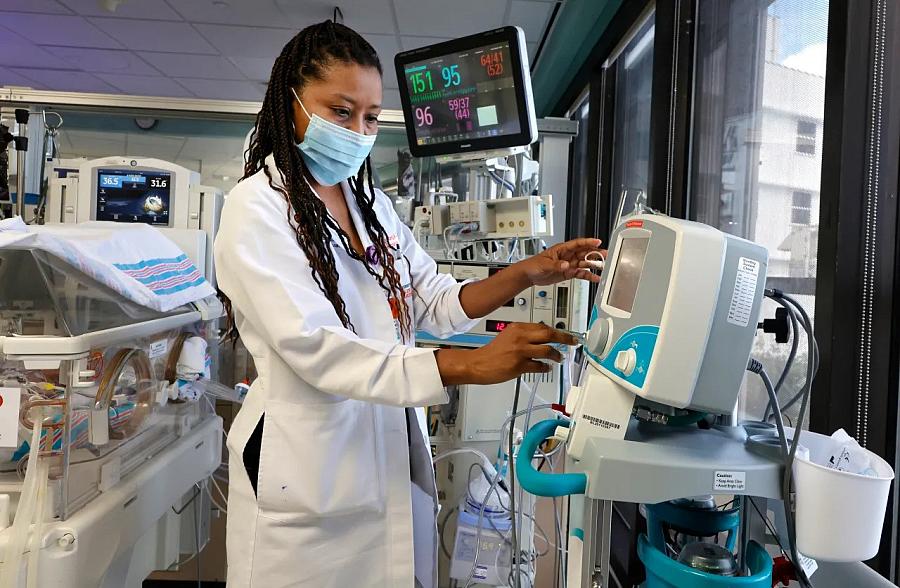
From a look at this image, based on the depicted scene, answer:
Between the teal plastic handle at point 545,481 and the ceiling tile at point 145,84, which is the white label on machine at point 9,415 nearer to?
the teal plastic handle at point 545,481

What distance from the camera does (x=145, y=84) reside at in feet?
18.3

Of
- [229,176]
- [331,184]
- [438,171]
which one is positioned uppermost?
[229,176]

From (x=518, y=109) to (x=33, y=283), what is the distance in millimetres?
1313

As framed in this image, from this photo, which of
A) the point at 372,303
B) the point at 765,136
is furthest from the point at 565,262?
the point at 765,136

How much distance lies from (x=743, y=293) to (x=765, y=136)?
3.66ft

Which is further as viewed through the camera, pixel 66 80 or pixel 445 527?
pixel 66 80

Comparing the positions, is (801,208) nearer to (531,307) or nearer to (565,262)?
(565,262)

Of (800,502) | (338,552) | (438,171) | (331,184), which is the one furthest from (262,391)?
(438,171)

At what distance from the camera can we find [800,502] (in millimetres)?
768

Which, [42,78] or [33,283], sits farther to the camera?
[42,78]

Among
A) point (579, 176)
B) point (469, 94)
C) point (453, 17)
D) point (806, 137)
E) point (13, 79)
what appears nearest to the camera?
point (806, 137)

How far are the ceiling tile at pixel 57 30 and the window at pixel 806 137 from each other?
4.26m

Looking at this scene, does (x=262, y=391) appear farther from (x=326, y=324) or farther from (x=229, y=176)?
(x=229, y=176)

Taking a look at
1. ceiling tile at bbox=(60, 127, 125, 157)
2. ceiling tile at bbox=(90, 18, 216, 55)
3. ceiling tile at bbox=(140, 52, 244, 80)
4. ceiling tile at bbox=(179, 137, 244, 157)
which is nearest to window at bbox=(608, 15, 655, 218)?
ceiling tile at bbox=(90, 18, 216, 55)
